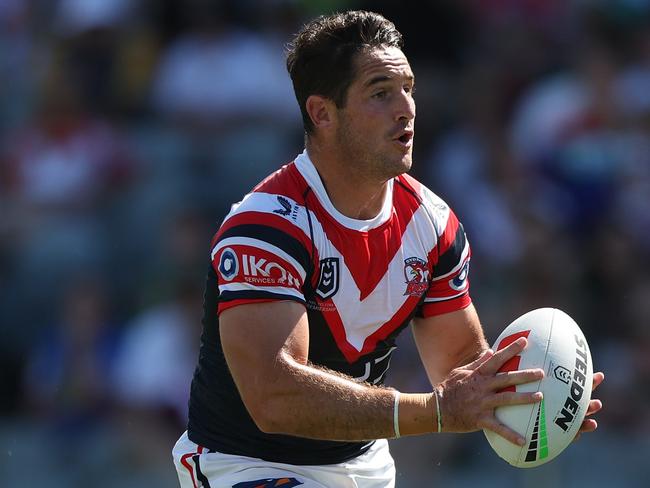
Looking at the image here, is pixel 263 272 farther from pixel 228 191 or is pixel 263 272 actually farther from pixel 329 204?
pixel 228 191

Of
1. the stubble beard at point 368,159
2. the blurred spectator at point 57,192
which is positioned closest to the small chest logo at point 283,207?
the stubble beard at point 368,159

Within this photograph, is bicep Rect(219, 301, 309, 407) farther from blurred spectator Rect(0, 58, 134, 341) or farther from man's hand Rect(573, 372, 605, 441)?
blurred spectator Rect(0, 58, 134, 341)

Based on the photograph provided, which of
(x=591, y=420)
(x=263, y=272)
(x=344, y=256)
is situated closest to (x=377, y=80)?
(x=344, y=256)

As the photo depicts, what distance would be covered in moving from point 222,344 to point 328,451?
799 millimetres

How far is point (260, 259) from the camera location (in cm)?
538

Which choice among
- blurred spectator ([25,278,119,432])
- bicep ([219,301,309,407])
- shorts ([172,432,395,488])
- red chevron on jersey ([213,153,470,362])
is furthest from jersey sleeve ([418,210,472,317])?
blurred spectator ([25,278,119,432])

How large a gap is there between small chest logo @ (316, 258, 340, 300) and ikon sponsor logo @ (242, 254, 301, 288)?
10.1 inches

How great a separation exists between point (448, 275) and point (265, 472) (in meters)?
1.25

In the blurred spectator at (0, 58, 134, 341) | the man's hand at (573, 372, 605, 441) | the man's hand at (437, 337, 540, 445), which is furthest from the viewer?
the blurred spectator at (0, 58, 134, 341)

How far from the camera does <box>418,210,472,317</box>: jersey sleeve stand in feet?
19.7

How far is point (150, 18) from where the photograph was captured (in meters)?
12.8

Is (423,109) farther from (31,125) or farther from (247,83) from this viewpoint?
(31,125)

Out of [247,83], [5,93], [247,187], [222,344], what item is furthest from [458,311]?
[5,93]

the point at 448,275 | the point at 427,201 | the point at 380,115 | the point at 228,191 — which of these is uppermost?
the point at 380,115
